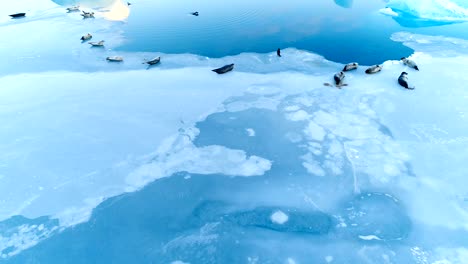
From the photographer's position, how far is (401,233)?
5.69 metres

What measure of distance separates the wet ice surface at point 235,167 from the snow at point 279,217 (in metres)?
0.02

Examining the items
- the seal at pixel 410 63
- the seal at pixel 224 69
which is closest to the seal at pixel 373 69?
the seal at pixel 410 63

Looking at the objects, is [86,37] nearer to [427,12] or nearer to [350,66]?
[350,66]

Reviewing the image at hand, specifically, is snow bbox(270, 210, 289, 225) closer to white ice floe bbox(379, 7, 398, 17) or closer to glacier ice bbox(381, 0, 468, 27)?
glacier ice bbox(381, 0, 468, 27)

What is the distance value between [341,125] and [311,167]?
1.92 metres

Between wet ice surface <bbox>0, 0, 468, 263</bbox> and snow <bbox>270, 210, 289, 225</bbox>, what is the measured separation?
0.02 metres

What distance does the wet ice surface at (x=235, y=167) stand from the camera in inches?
220

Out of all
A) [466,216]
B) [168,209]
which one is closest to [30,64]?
[168,209]

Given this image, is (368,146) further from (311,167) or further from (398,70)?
(398,70)

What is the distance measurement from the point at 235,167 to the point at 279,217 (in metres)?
1.65

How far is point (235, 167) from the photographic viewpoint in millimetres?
7070

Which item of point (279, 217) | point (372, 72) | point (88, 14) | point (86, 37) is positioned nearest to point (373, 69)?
point (372, 72)

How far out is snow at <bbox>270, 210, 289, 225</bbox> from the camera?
233 inches

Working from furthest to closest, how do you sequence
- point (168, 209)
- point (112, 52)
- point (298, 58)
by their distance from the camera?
point (112, 52) → point (298, 58) → point (168, 209)
